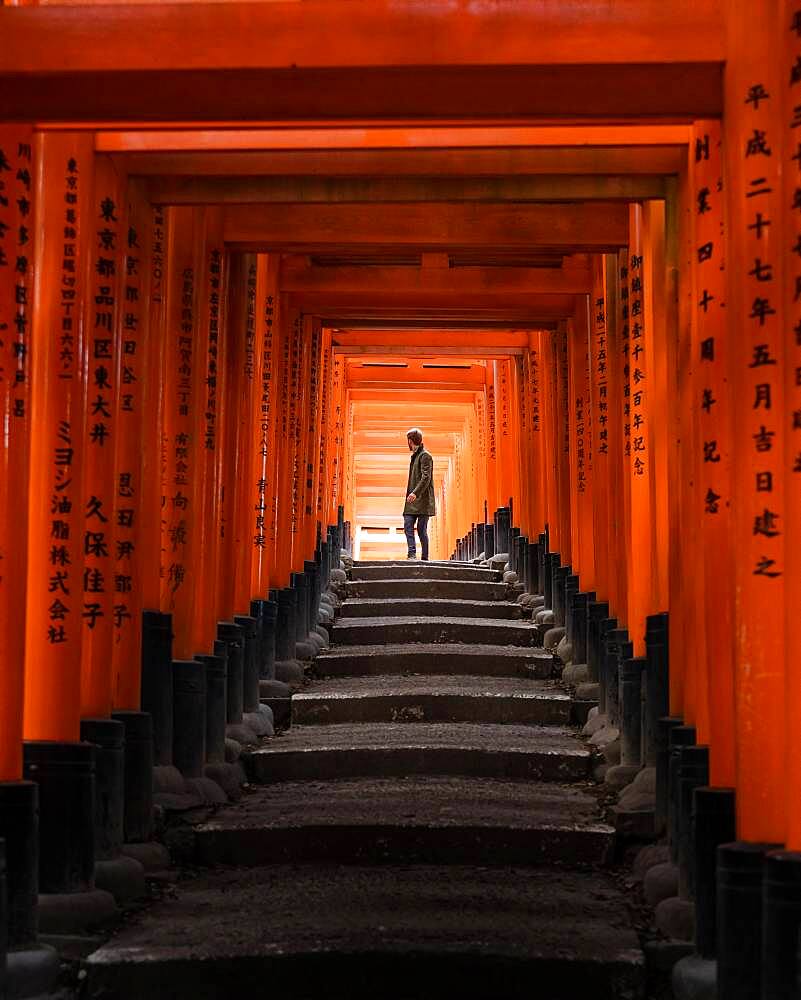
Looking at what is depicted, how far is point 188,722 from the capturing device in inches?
266

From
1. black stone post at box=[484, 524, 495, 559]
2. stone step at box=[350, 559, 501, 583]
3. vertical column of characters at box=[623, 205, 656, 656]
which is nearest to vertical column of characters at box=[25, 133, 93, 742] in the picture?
vertical column of characters at box=[623, 205, 656, 656]

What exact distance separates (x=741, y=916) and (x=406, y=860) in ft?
7.64

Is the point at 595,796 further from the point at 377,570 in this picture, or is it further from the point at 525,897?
the point at 377,570

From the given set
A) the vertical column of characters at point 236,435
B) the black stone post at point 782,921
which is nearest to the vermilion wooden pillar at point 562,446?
A: the vertical column of characters at point 236,435

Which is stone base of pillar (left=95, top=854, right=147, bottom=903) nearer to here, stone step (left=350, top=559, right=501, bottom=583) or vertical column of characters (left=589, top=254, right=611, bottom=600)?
vertical column of characters (left=589, top=254, right=611, bottom=600)

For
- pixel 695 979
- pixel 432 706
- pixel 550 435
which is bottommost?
pixel 695 979

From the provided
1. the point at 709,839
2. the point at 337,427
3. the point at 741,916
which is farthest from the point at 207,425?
the point at 337,427

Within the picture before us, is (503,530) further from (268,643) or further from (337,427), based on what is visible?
(268,643)

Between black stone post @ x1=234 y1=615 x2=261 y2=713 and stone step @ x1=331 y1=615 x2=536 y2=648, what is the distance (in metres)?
1.98

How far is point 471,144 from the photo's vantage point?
16.9 ft

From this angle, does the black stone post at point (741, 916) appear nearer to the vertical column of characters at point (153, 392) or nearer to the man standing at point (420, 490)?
the vertical column of characters at point (153, 392)

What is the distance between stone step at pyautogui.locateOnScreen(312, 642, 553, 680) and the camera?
918cm

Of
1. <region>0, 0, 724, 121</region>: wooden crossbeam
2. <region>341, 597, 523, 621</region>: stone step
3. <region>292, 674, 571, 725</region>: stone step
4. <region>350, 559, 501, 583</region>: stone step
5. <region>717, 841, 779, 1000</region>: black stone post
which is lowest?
<region>717, 841, 779, 1000</region>: black stone post

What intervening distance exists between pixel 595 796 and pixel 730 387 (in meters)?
3.29
